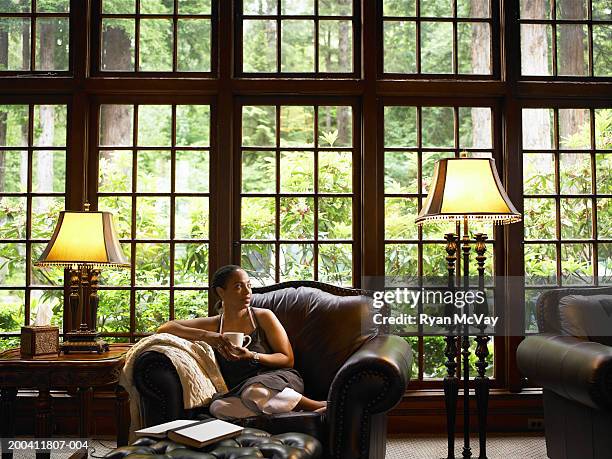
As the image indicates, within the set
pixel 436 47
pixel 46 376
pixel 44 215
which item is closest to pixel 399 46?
pixel 436 47

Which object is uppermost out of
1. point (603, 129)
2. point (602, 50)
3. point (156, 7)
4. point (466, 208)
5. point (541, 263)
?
point (156, 7)

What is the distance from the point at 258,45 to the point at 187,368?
2.45 m

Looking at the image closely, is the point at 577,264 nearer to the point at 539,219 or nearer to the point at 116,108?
the point at 539,219

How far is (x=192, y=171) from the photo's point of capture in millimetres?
4641

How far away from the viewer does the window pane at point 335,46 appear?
4691 mm

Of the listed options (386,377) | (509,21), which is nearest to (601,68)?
(509,21)

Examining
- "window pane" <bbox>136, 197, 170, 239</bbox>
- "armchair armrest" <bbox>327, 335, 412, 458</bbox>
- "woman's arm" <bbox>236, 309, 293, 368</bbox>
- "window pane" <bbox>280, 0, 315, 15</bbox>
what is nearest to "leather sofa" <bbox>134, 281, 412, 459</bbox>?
"armchair armrest" <bbox>327, 335, 412, 458</bbox>

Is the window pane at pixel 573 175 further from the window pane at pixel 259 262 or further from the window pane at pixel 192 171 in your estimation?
the window pane at pixel 192 171

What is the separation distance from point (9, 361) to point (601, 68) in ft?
13.2

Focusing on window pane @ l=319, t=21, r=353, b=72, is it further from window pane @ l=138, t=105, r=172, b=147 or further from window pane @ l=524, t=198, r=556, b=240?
window pane @ l=524, t=198, r=556, b=240

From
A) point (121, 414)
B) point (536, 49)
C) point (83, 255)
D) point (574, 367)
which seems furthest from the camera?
point (536, 49)

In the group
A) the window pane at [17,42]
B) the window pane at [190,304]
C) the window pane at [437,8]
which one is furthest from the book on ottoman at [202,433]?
the window pane at [437,8]

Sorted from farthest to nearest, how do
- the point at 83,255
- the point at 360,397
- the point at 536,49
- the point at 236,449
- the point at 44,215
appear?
the point at 536,49 < the point at 44,215 < the point at 83,255 < the point at 360,397 < the point at 236,449

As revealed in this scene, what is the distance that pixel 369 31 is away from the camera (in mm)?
4629
